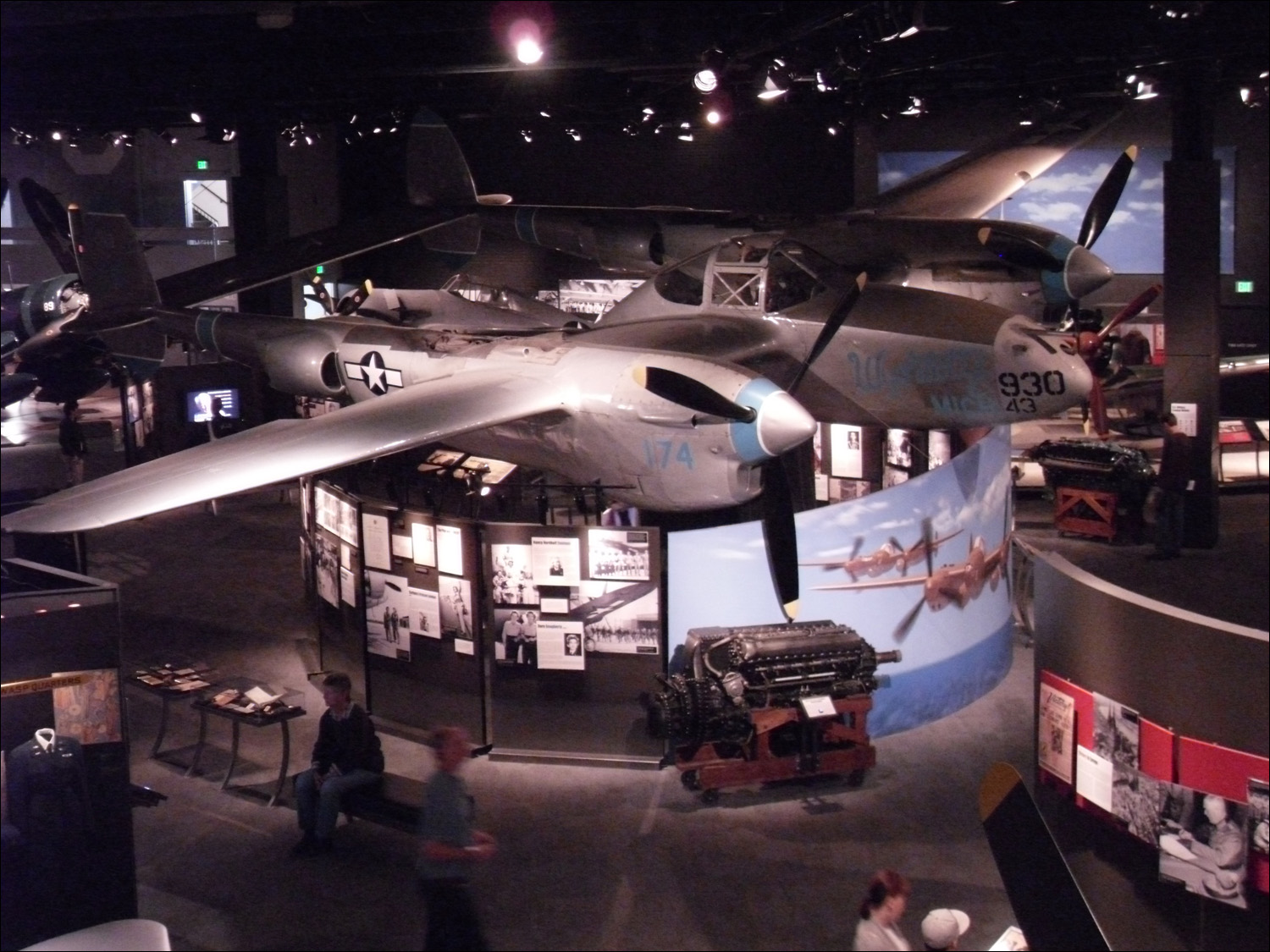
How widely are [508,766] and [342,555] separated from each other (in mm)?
2556

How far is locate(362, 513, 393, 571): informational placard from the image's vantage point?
1080 cm

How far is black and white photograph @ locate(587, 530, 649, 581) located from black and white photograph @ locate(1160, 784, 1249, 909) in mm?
4736

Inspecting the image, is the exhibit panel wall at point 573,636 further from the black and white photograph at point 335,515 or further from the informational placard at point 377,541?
the black and white photograph at point 335,515

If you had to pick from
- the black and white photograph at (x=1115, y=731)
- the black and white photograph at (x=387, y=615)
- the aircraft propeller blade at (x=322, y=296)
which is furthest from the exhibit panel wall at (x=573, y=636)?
the aircraft propeller blade at (x=322, y=296)

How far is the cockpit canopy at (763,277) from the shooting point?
36.4ft

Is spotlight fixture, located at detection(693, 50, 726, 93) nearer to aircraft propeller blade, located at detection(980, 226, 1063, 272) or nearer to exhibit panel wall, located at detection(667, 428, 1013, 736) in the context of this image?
aircraft propeller blade, located at detection(980, 226, 1063, 272)

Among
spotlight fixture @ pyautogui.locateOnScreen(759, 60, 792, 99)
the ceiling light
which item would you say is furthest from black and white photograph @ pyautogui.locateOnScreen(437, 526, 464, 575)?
spotlight fixture @ pyautogui.locateOnScreen(759, 60, 792, 99)

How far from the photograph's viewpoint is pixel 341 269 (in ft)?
97.1

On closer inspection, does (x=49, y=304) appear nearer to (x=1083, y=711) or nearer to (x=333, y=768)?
(x=333, y=768)

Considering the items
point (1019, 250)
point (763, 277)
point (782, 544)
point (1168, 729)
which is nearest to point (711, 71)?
point (763, 277)

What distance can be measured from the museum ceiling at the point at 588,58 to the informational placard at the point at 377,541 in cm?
407

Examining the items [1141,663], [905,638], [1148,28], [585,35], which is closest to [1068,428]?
[1148,28]

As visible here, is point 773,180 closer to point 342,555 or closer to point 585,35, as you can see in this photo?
point 585,35

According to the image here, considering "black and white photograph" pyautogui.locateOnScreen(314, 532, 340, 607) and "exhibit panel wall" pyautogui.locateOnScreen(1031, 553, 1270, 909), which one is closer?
"exhibit panel wall" pyautogui.locateOnScreen(1031, 553, 1270, 909)
